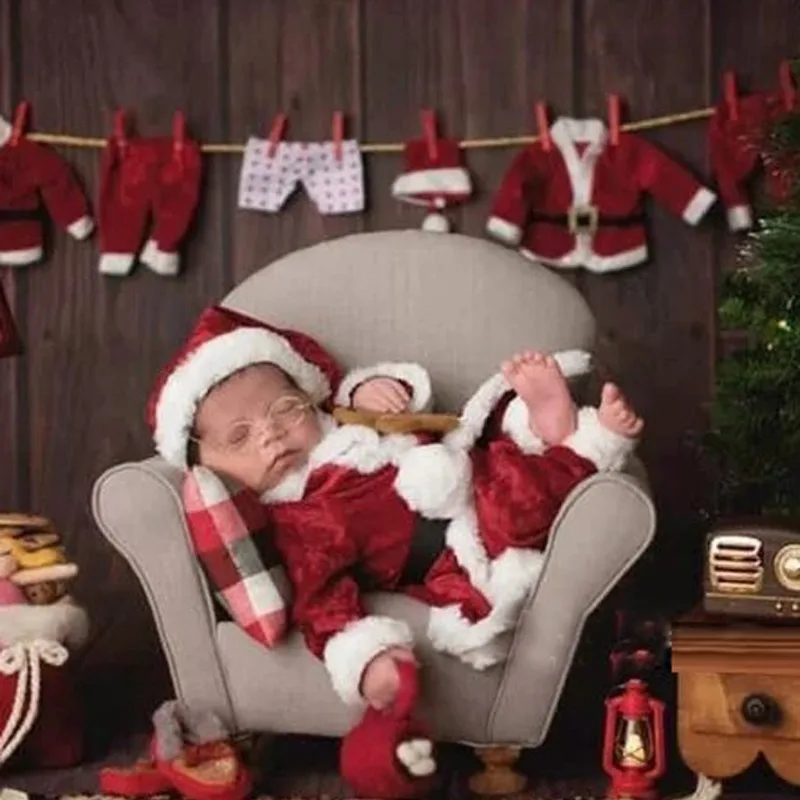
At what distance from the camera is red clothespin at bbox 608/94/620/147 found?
112 inches

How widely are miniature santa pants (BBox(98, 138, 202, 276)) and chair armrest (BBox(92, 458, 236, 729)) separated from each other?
0.80m

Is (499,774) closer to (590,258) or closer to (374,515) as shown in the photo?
(374,515)

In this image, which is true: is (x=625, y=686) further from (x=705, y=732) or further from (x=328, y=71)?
(x=328, y=71)

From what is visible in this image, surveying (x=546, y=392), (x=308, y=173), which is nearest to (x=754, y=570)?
(x=546, y=392)

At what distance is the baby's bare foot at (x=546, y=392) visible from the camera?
2.19 metres

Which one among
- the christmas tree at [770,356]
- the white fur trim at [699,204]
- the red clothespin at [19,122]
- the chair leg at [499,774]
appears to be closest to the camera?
the chair leg at [499,774]

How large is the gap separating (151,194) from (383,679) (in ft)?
3.90

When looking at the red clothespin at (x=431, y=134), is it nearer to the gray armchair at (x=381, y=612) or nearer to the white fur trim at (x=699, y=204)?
the white fur trim at (x=699, y=204)

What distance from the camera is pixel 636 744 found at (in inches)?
81.4

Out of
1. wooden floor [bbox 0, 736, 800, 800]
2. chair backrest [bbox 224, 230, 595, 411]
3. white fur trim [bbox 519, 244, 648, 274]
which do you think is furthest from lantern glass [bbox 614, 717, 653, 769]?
white fur trim [bbox 519, 244, 648, 274]

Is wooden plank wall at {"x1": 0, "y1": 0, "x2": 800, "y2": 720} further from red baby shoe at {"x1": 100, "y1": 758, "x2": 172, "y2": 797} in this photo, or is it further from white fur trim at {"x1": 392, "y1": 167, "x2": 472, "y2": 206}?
red baby shoe at {"x1": 100, "y1": 758, "x2": 172, "y2": 797}

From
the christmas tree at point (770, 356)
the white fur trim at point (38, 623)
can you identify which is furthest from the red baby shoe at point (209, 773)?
the christmas tree at point (770, 356)

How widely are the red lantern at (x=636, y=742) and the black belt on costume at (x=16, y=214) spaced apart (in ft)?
4.65

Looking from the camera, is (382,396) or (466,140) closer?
(382,396)
